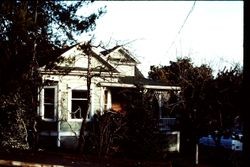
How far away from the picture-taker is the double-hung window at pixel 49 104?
2470cm

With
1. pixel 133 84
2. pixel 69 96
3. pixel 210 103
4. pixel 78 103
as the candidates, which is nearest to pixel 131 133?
pixel 133 84

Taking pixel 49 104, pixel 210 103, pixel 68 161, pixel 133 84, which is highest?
pixel 133 84

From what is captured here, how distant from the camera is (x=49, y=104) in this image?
24.8 meters

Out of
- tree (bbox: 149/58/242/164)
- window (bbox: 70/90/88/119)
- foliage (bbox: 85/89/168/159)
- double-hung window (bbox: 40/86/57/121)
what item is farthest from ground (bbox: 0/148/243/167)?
window (bbox: 70/90/88/119)

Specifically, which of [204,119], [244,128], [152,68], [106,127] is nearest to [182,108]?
[204,119]

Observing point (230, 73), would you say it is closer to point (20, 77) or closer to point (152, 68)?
point (20, 77)

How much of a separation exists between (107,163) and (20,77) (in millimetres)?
6958

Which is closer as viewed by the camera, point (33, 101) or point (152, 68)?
point (33, 101)

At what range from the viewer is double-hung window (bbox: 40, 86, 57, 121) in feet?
81.0

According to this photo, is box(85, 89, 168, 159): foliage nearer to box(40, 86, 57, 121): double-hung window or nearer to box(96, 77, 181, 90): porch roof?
box(96, 77, 181, 90): porch roof

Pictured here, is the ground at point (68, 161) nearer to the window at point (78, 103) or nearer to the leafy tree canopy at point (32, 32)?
the leafy tree canopy at point (32, 32)

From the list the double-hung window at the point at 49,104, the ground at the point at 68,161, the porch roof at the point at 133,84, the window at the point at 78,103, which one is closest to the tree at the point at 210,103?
the ground at the point at 68,161

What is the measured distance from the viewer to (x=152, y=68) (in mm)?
52969

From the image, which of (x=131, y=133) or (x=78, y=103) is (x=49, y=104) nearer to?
(x=78, y=103)
